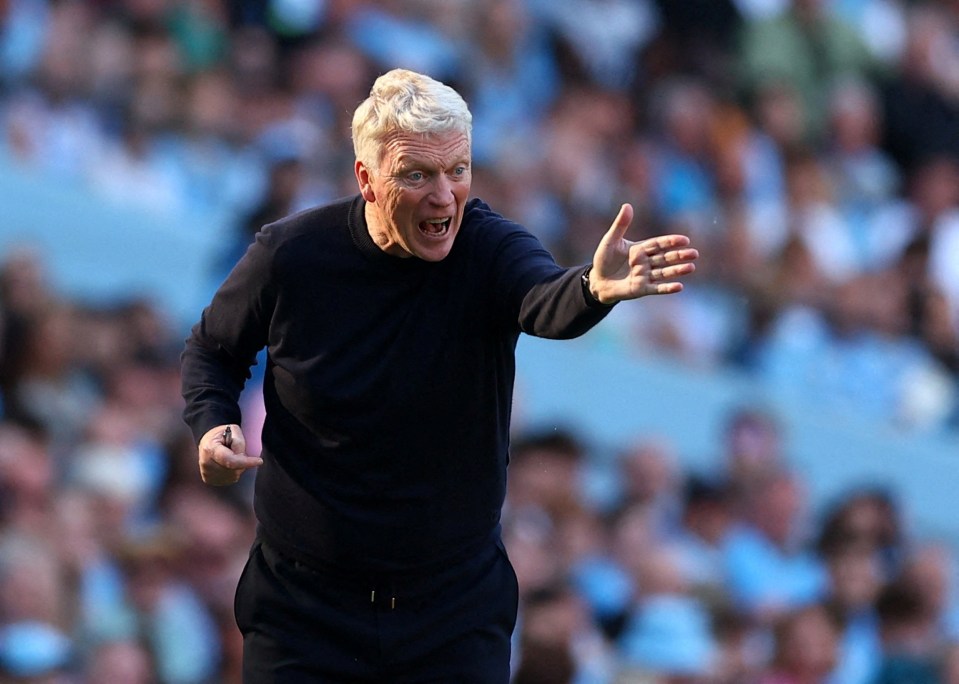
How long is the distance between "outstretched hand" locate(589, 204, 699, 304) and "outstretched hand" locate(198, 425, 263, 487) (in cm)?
77

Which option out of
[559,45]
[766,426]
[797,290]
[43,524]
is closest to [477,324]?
[43,524]

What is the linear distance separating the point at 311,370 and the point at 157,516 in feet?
10.8

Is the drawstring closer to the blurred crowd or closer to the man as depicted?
the man

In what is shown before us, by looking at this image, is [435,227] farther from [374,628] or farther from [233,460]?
[374,628]

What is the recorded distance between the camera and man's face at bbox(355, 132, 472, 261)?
12.6ft

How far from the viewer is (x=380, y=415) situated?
3963 millimetres

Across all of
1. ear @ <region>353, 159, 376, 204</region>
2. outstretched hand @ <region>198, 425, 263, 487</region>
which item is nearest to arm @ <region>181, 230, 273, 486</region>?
outstretched hand @ <region>198, 425, 263, 487</region>

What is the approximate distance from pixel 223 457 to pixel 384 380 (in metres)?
0.37

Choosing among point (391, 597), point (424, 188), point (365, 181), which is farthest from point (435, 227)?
point (391, 597)

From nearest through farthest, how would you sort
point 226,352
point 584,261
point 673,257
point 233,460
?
point 673,257, point 233,460, point 226,352, point 584,261

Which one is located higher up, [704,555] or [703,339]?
[703,339]

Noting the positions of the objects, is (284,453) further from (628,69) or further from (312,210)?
(628,69)

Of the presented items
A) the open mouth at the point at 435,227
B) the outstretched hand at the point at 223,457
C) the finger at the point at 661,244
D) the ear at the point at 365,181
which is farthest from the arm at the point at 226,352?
the finger at the point at 661,244

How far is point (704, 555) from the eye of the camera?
8.44 meters
